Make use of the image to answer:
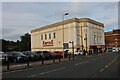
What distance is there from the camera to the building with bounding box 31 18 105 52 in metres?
97.8

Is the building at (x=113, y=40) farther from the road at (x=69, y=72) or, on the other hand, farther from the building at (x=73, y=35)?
the road at (x=69, y=72)

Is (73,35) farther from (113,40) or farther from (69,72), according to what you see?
(69,72)

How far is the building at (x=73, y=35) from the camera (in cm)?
9781

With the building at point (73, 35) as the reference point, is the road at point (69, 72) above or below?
below

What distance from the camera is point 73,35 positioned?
319ft

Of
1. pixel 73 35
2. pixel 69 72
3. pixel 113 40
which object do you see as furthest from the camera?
pixel 113 40

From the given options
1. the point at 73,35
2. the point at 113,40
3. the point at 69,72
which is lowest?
the point at 69,72

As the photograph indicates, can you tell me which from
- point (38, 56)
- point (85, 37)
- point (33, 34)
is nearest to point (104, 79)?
point (38, 56)

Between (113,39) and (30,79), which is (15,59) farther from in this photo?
(113,39)

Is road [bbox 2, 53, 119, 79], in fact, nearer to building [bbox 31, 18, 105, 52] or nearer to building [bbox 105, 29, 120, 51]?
building [bbox 31, 18, 105, 52]

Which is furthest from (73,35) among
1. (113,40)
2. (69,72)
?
(69,72)

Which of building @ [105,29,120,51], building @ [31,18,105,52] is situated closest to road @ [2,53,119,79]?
building @ [31,18,105,52]

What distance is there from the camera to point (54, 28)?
111 meters

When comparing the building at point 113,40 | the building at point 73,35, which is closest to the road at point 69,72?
the building at point 73,35
